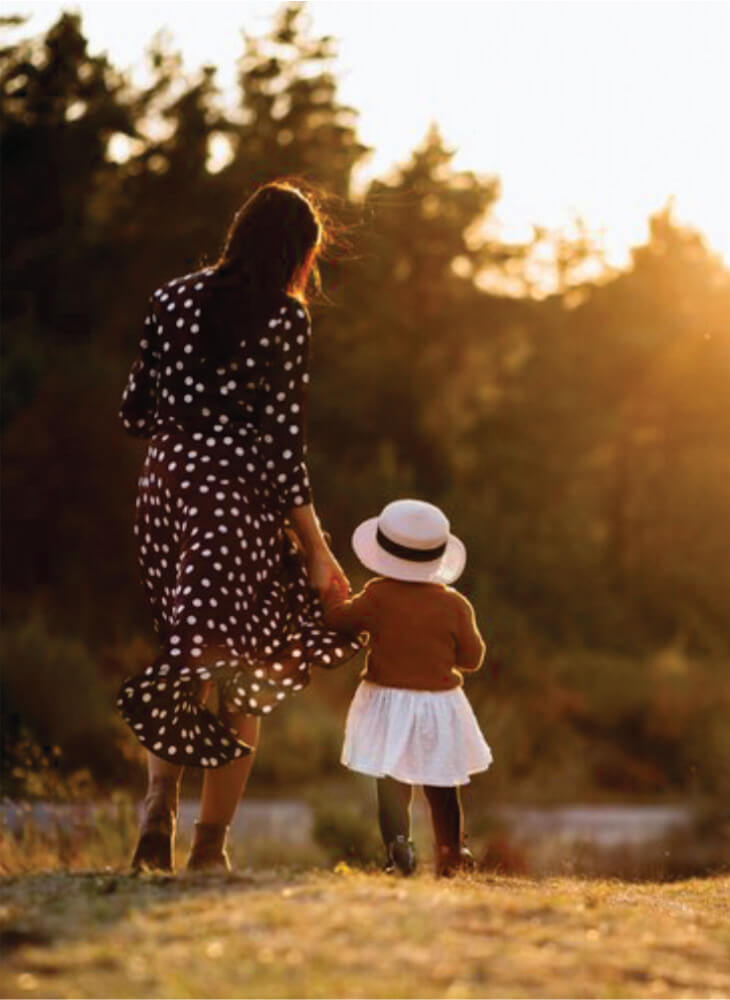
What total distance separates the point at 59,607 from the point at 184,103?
7568mm

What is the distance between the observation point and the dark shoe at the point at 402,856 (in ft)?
21.4

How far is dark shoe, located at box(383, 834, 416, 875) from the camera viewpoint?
6.51 meters

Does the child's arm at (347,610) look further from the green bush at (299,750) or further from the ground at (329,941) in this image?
the green bush at (299,750)

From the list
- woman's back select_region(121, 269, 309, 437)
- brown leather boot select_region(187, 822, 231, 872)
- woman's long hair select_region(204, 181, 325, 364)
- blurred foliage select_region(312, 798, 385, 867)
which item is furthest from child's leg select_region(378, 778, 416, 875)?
blurred foliage select_region(312, 798, 385, 867)

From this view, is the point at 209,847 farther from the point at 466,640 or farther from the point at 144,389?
the point at 144,389

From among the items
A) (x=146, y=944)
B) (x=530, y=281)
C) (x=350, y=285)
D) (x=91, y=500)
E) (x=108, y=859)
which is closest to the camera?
(x=146, y=944)

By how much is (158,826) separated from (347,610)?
1.00 meters

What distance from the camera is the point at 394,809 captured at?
6.71m

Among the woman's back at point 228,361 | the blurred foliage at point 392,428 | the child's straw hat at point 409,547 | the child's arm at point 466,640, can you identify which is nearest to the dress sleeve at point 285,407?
the woman's back at point 228,361

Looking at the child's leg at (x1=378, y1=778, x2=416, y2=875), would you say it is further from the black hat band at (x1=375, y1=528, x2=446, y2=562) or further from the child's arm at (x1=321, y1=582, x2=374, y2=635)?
the black hat band at (x1=375, y1=528, x2=446, y2=562)

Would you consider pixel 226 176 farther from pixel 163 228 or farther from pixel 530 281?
pixel 530 281

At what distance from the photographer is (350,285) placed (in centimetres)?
3155

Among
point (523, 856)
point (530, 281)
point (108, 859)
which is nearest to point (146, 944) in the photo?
point (108, 859)

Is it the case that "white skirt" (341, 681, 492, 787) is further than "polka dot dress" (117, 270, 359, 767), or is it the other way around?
"white skirt" (341, 681, 492, 787)
